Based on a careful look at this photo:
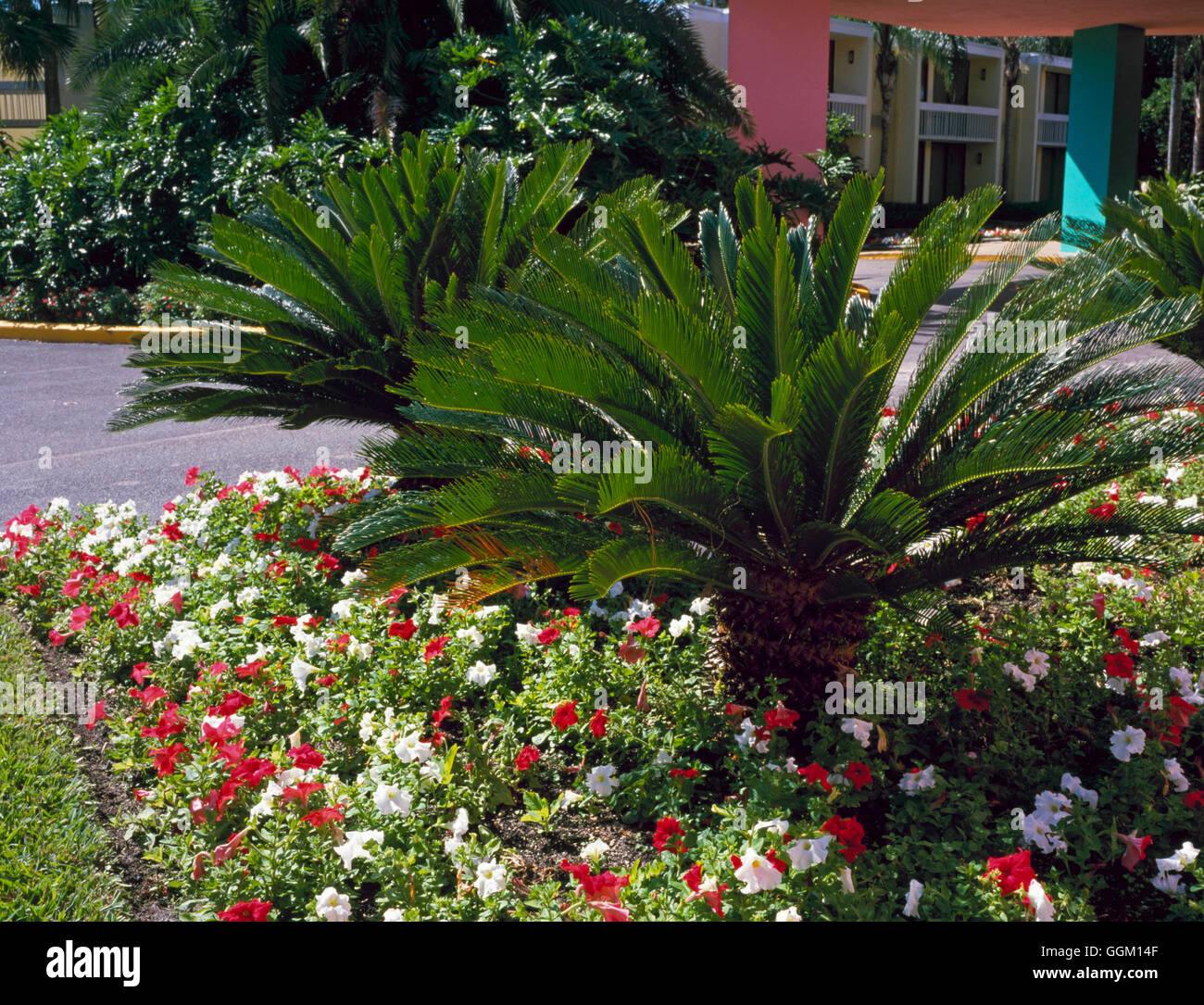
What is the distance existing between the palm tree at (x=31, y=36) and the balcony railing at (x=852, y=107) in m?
20.8

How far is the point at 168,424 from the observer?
9.21 metres

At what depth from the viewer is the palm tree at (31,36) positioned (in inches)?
752

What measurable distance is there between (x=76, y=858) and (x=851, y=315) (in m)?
2.94

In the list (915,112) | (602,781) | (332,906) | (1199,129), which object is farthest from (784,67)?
(915,112)

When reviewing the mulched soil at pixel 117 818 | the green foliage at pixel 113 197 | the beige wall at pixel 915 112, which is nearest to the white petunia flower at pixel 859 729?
the mulched soil at pixel 117 818

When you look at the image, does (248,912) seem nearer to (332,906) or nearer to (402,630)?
(332,906)

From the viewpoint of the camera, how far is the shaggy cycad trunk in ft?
11.6

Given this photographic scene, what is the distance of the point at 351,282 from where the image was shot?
549 cm

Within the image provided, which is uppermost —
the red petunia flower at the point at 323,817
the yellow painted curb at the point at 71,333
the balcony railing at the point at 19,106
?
the balcony railing at the point at 19,106
